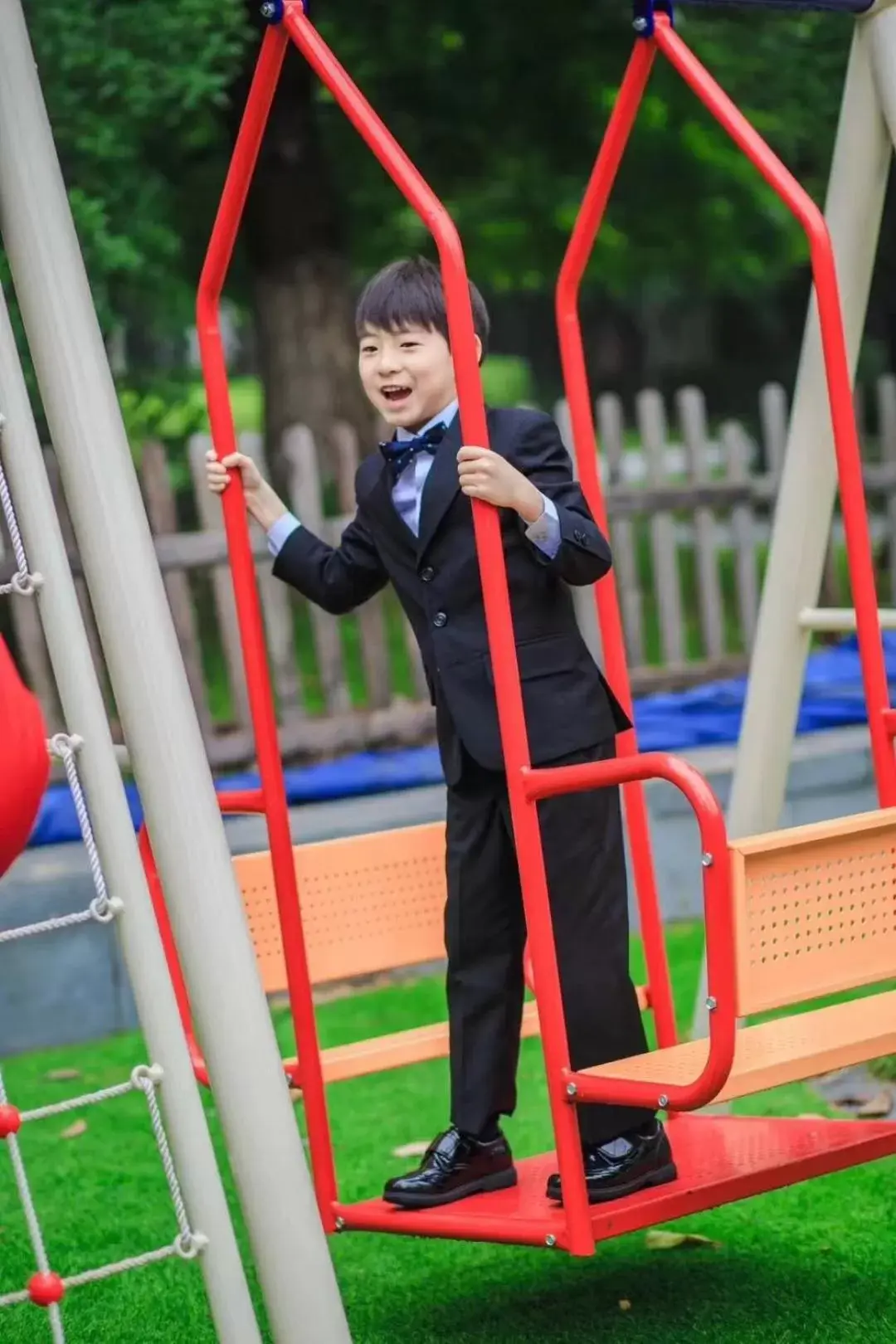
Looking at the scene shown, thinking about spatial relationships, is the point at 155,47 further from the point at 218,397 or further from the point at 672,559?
the point at 218,397

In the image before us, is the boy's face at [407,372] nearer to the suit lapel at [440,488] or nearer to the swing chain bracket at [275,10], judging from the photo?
the suit lapel at [440,488]

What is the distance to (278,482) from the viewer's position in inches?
383

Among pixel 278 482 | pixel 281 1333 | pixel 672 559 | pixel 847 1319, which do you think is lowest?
pixel 847 1319

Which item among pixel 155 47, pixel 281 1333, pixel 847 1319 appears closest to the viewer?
pixel 281 1333

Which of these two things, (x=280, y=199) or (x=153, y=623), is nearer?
(x=153, y=623)

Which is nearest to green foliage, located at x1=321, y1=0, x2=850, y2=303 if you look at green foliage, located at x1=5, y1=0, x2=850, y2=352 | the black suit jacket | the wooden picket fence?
green foliage, located at x1=5, y1=0, x2=850, y2=352

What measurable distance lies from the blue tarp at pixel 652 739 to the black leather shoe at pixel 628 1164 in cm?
323

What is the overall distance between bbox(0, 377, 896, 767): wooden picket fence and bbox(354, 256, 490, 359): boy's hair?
3.86m

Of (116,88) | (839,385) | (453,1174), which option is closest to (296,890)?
(453,1174)

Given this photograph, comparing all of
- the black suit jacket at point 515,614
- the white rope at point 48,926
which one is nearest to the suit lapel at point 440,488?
the black suit jacket at point 515,614

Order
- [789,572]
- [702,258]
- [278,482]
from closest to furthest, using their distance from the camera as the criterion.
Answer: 1. [789,572]
2. [278,482]
3. [702,258]

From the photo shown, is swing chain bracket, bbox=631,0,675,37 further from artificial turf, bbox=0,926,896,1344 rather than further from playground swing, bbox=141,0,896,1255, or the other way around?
artificial turf, bbox=0,926,896,1344

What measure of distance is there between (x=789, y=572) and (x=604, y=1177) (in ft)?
5.10

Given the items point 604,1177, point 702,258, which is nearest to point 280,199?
point 702,258
